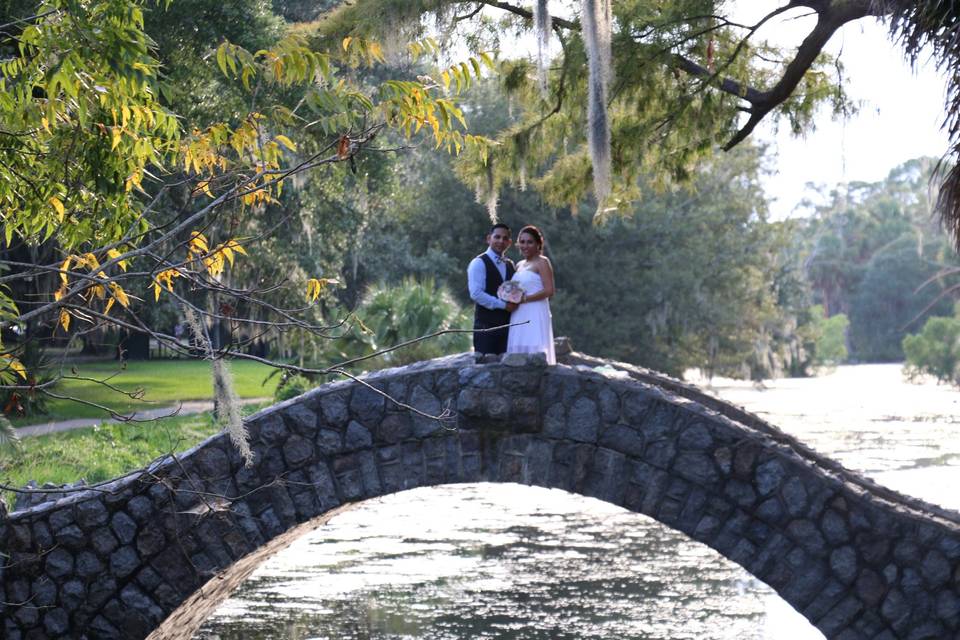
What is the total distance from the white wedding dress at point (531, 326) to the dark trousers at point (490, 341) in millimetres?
85

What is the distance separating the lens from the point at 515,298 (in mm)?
8414

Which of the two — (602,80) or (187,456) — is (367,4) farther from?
(187,456)

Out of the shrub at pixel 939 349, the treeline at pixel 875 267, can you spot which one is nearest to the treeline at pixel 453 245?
the shrub at pixel 939 349

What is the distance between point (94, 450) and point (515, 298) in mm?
8570

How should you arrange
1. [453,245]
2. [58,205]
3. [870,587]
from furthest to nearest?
[453,245]
[870,587]
[58,205]

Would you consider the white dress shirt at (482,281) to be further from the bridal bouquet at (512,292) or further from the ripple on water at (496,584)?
the ripple on water at (496,584)

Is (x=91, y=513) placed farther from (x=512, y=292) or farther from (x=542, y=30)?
(x=542, y=30)

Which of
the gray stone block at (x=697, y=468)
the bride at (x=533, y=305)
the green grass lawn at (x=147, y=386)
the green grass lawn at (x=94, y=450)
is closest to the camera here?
the gray stone block at (x=697, y=468)

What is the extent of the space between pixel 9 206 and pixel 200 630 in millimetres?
4903

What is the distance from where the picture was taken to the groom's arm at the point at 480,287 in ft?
28.0

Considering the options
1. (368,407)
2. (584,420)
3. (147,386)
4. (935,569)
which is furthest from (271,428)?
(147,386)

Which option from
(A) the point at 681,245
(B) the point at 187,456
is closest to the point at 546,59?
(B) the point at 187,456

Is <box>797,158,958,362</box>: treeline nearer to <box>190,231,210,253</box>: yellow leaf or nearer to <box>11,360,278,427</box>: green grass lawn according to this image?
<box>11,360,278,427</box>: green grass lawn

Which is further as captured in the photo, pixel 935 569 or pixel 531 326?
pixel 531 326
